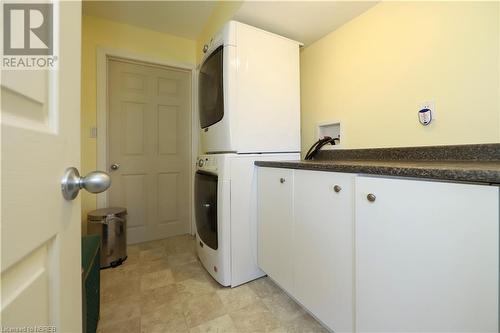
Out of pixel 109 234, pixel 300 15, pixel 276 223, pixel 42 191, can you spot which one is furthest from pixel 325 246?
pixel 109 234

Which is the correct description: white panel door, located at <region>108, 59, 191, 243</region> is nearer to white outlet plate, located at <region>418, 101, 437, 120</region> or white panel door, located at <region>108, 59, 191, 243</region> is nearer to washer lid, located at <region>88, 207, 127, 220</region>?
washer lid, located at <region>88, 207, 127, 220</region>

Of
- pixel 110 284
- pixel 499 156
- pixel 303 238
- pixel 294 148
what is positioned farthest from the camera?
pixel 294 148

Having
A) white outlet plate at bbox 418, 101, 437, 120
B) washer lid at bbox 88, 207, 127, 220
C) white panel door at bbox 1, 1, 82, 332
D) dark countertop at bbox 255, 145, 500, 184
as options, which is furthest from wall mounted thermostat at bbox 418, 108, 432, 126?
washer lid at bbox 88, 207, 127, 220

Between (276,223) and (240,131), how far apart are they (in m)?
0.64

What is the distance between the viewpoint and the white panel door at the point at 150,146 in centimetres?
219

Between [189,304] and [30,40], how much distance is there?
139 cm

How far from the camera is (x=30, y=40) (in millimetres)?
320

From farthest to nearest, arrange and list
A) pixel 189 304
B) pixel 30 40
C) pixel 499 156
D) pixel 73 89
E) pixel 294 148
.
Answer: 1. pixel 294 148
2. pixel 189 304
3. pixel 499 156
4. pixel 73 89
5. pixel 30 40

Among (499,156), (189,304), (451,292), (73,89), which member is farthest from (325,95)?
(189,304)

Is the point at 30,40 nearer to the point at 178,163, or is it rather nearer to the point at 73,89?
the point at 73,89

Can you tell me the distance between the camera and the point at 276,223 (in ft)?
4.17

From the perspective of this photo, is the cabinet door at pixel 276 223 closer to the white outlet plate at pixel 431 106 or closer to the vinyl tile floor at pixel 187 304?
the vinyl tile floor at pixel 187 304

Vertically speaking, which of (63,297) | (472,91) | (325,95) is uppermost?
(325,95)

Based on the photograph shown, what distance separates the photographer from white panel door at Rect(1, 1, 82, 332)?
25cm
